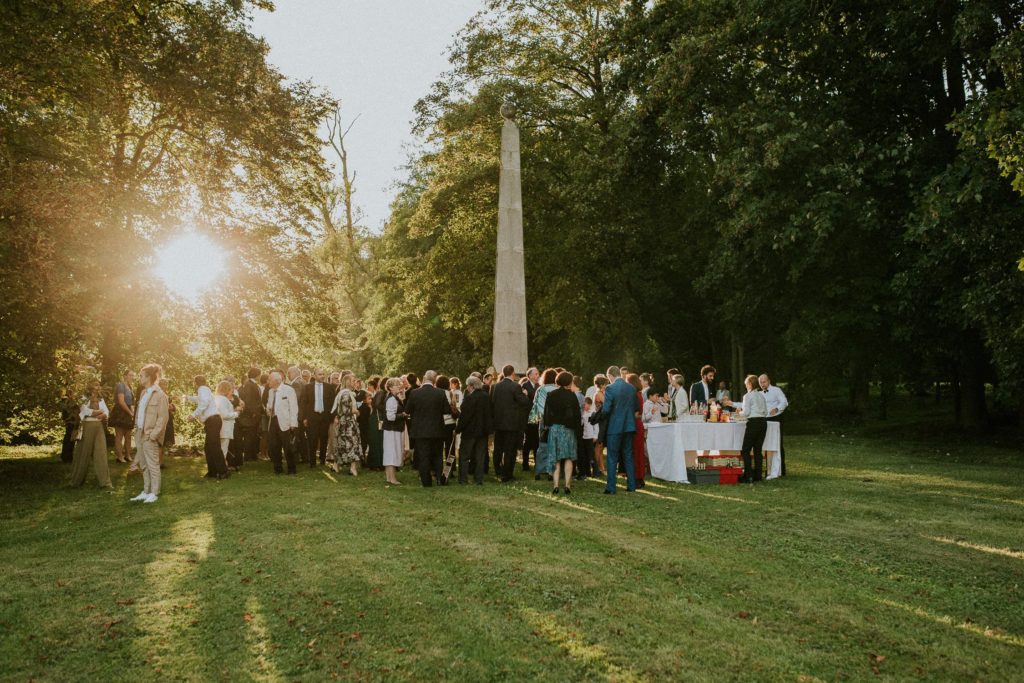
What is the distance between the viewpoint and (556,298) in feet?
89.7

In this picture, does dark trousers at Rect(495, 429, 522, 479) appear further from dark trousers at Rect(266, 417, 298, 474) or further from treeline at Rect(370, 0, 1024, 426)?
treeline at Rect(370, 0, 1024, 426)

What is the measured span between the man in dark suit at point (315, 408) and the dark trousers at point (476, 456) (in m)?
3.91

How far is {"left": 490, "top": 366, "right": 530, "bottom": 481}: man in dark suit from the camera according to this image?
45.2 feet

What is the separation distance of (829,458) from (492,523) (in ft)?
36.4

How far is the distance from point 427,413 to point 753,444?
533 centimetres

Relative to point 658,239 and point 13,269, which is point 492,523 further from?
point 658,239

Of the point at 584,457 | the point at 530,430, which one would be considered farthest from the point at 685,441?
the point at 530,430

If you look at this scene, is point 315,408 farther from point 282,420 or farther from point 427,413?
point 427,413

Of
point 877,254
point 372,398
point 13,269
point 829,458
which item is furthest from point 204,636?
point 877,254

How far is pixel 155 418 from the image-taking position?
11.6 metres

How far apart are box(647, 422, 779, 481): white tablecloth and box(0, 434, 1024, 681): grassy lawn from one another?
1874 millimetres

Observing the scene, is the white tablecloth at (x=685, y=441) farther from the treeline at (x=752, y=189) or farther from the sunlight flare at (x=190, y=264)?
the sunlight flare at (x=190, y=264)

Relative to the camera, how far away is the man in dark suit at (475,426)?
13414mm

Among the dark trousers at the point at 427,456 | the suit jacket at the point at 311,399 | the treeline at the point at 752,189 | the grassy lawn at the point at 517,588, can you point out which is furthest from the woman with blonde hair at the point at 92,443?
the treeline at the point at 752,189
